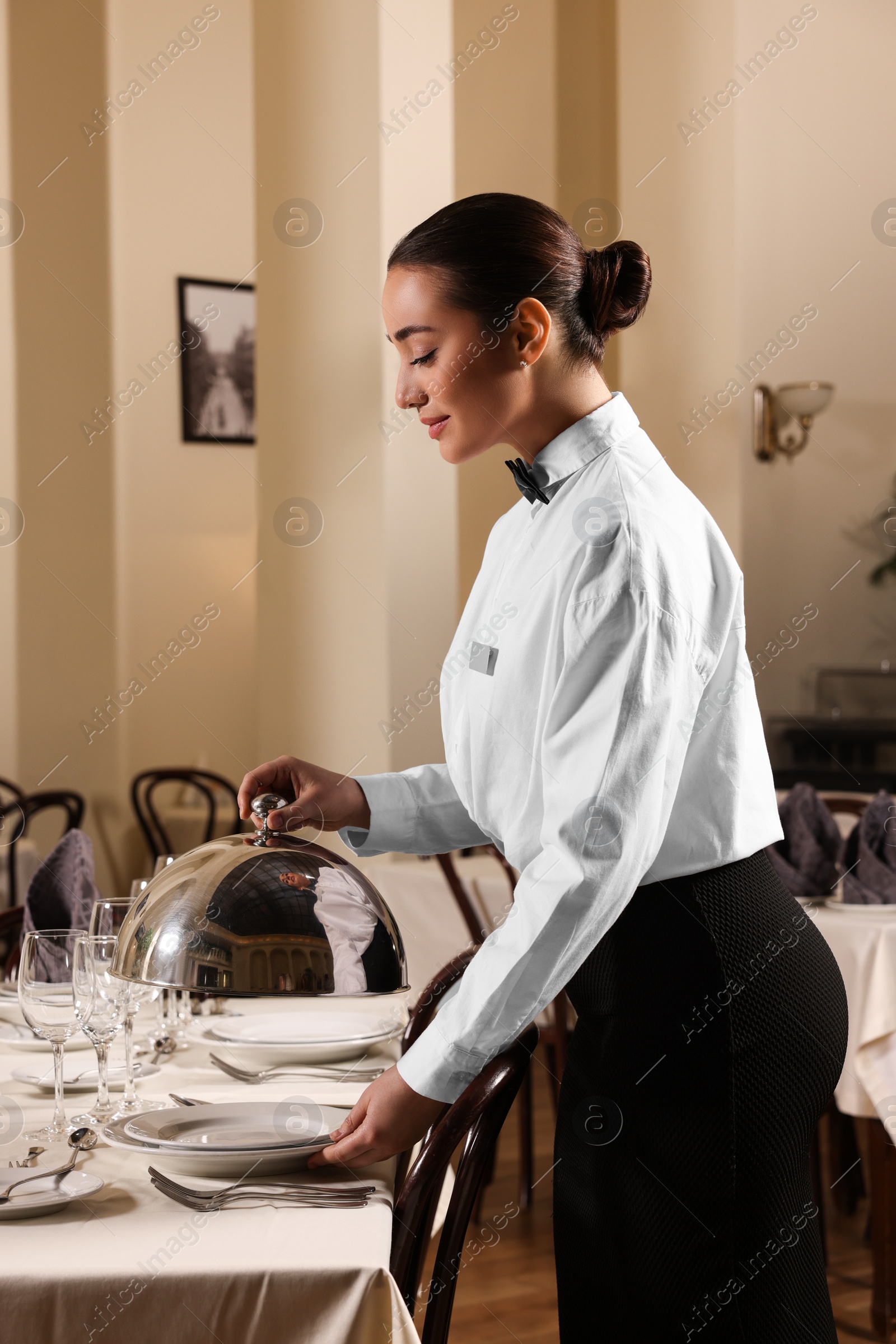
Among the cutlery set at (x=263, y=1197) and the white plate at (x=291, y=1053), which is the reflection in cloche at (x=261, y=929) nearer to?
the cutlery set at (x=263, y=1197)

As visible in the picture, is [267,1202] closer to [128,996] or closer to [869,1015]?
[128,996]

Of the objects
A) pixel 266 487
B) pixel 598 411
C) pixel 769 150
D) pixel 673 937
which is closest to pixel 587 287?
pixel 598 411

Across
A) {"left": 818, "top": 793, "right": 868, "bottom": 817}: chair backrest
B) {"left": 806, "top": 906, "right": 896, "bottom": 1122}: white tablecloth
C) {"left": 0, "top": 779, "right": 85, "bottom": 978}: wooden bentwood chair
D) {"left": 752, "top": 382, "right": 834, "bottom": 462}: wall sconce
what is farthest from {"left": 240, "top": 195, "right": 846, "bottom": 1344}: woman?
{"left": 752, "top": 382, "right": 834, "bottom": 462}: wall sconce

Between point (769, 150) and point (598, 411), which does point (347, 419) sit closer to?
point (598, 411)

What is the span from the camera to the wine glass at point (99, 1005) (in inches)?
50.5

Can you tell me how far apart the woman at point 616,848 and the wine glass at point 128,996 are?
0.32 meters

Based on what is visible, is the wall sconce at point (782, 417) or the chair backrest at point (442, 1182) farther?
the wall sconce at point (782, 417)

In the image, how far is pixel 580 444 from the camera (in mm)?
1179

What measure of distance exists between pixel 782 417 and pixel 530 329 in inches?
204

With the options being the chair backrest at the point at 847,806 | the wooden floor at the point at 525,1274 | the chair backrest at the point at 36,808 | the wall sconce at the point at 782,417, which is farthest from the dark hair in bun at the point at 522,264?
the wall sconce at the point at 782,417

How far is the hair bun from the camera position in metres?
1.21

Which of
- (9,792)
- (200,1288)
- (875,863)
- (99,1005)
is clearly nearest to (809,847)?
(875,863)

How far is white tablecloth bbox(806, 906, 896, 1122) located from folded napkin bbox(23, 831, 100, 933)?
1.42m


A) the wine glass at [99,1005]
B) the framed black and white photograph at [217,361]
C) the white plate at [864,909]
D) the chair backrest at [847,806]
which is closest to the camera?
the wine glass at [99,1005]
